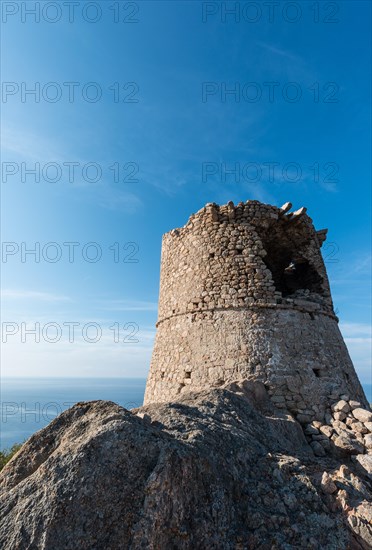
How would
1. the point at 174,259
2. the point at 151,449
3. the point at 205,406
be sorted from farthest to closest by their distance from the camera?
1. the point at 174,259
2. the point at 205,406
3. the point at 151,449

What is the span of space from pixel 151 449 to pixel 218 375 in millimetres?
5068

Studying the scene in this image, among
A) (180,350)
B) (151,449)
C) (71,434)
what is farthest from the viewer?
(180,350)

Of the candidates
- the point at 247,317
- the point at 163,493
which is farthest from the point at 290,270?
the point at 163,493

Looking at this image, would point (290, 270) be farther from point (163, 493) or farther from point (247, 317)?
point (163, 493)

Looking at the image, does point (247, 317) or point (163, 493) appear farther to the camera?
point (247, 317)

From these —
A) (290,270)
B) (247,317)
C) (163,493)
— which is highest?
(290,270)

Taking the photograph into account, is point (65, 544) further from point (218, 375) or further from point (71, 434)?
point (218, 375)

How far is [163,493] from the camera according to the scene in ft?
9.67

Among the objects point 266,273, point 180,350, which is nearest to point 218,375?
point 180,350

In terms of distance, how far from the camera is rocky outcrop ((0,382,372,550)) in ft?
9.05

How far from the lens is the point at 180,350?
9125 mm

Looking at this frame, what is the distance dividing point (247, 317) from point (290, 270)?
4.61m

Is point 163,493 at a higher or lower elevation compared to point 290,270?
lower

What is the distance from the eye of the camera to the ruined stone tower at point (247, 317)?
8.10 metres
